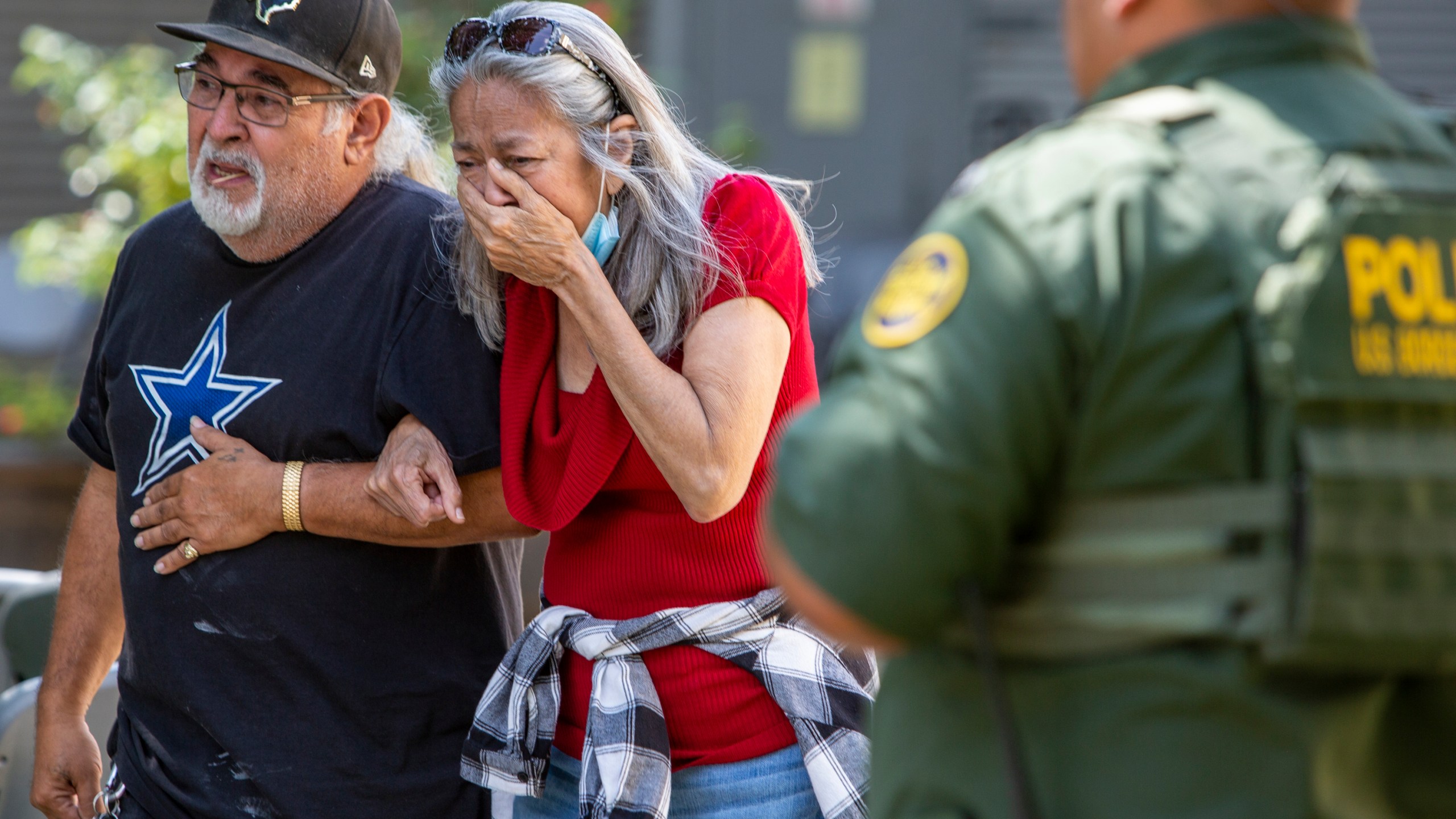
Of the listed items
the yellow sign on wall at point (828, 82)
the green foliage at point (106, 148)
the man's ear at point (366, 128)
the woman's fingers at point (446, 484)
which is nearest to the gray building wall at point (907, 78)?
the yellow sign on wall at point (828, 82)

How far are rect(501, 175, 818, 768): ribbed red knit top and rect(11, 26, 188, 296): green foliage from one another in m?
3.55

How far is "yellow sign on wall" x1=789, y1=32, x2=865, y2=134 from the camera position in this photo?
9156mm

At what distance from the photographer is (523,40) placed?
2135mm

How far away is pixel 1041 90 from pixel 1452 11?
2528 mm

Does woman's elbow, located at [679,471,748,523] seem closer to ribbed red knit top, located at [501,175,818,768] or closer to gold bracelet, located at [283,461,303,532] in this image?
ribbed red knit top, located at [501,175,818,768]

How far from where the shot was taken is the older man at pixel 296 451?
7.61 feet

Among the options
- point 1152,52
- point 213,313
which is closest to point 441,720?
point 213,313

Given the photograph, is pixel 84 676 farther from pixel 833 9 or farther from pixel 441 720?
pixel 833 9

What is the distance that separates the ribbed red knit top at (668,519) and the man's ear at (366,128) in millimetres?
642

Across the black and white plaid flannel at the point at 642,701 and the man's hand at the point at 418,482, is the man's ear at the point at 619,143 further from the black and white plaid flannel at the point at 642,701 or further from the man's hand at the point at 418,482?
the black and white plaid flannel at the point at 642,701

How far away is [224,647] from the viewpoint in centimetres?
237

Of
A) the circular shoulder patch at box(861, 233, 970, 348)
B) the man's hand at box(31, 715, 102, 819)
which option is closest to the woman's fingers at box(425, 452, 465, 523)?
the man's hand at box(31, 715, 102, 819)

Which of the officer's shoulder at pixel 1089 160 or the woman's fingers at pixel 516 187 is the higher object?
the officer's shoulder at pixel 1089 160

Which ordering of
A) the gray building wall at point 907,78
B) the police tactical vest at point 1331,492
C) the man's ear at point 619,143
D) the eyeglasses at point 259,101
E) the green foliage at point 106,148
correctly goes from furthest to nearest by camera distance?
the gray building wall at point 907,78 < the green foliage at point 106,148 < the eyeglasses at point 259,101 < the man's ear at point 619,143 < the police tactical vest at point 1331,492
